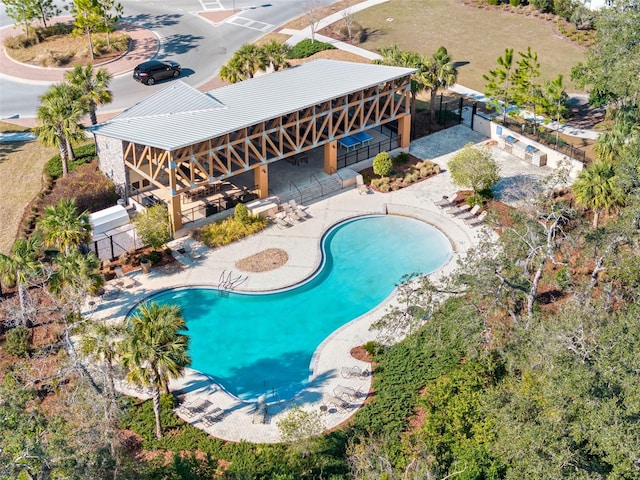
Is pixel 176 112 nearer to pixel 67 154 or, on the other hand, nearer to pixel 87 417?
pixel 67 154

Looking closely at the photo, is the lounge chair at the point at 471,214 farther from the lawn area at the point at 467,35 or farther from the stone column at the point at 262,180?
the lawn area at the point at 467,35

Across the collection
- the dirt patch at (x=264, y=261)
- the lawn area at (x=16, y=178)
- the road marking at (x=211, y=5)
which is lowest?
the dirt patch at (x=264, y=261)

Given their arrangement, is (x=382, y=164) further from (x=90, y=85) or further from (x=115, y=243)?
(x=90, y=85)

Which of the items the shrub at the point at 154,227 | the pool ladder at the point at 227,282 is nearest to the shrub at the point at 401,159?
the pool ladder at the point at 227,282

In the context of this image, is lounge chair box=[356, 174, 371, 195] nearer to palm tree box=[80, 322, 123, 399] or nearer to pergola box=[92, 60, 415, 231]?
pergola box=[92, 60, 415, 231]

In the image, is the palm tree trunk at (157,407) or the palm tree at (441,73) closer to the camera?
A: the palm tree trunk at (157,407)

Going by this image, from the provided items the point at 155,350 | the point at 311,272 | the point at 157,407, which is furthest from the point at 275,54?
the point at 157,407
